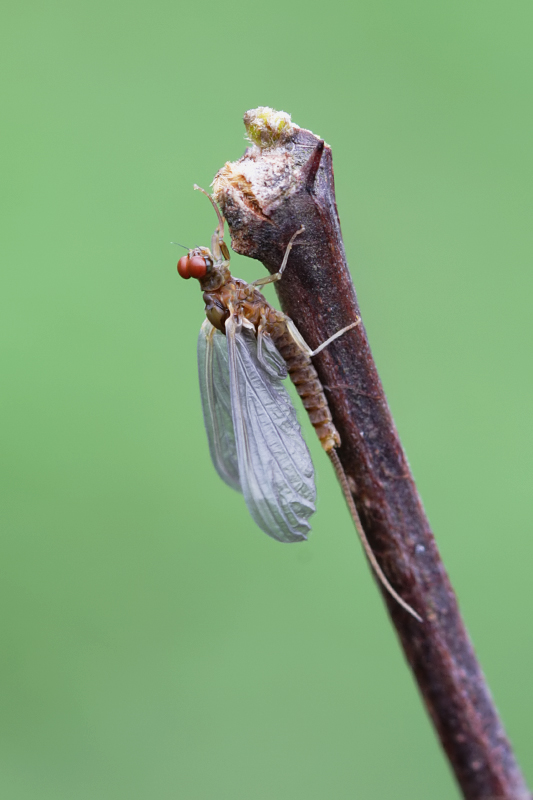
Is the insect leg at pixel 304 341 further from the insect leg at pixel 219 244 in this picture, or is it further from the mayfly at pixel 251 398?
the insect leg at pixel 219 244

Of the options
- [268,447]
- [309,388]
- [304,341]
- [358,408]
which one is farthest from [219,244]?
[358,408]

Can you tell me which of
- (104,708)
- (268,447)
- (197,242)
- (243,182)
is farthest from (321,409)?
(104,708)


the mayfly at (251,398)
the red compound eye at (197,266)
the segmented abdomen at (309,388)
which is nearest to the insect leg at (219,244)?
the mayfly at (251,398)

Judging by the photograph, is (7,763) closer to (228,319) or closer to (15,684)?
(15,684)

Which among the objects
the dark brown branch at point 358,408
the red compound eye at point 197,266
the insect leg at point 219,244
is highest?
the insect leg at point 219,244

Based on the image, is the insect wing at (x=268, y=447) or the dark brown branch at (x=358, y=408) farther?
the insect wing at (x=268, y=447)

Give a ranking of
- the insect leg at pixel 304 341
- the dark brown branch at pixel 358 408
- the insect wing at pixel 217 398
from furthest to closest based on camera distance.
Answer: the insect wing at pixel 217 398 < the insect leg at pixel 304 341 < the dark brown branch at pixel 358 408
